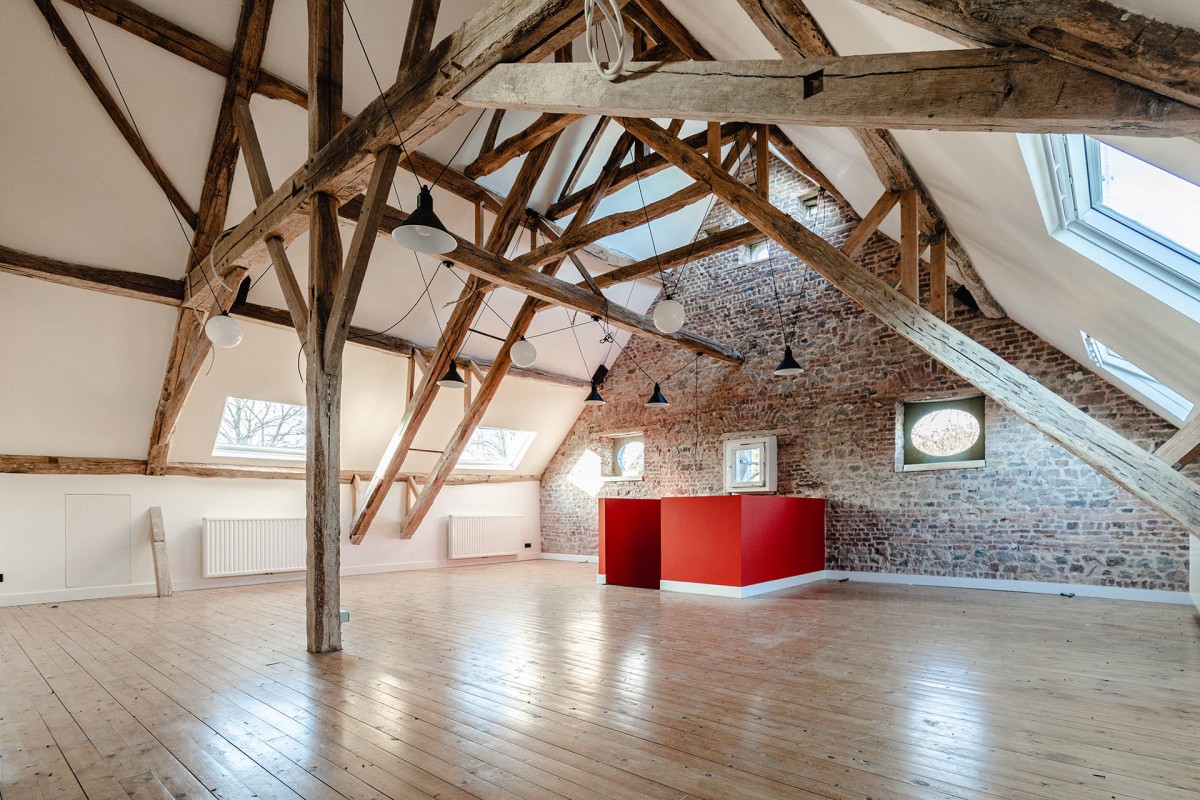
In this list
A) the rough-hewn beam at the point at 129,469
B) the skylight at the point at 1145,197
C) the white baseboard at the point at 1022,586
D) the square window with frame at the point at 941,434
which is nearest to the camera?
the skylight at the point at 1145,197

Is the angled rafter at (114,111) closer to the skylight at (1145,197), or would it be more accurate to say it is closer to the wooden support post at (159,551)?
the wooden support post at (159,551)

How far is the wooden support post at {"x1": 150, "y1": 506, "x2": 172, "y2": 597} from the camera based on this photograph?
7.23m

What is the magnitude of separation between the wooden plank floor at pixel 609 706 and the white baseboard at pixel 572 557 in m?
5.21

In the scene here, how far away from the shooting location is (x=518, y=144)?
21.2 feet

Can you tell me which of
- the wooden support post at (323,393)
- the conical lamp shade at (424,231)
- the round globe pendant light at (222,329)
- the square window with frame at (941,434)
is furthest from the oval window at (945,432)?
the round globe pendant light at (222,329)

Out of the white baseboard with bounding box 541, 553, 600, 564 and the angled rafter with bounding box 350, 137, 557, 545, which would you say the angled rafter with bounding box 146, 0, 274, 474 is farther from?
the white baseboard with bounding box 541, 553, 600, 564

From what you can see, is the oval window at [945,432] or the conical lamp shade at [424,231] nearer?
the conical lamp shade at [424,231]

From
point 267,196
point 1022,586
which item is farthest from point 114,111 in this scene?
point 1022,586

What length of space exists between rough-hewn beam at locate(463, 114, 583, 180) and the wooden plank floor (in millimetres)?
4648

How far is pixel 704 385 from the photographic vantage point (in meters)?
10.3

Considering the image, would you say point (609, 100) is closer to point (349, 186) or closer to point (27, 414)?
point (349, 186)

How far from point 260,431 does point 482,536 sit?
396 centimetres

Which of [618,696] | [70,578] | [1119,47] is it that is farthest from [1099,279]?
[70,578]

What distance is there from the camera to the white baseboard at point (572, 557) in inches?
435
